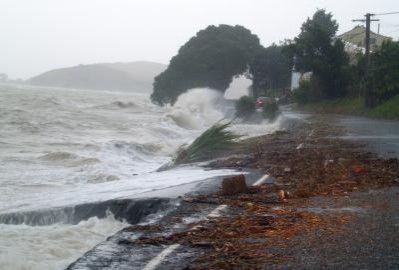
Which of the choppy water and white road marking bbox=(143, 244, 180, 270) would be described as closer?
white road marking bbox=(143, 244, 180, 270)

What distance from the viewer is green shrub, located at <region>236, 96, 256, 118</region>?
39237 mm

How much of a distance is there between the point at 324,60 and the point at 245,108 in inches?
430

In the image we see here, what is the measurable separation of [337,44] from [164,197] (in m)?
41.2

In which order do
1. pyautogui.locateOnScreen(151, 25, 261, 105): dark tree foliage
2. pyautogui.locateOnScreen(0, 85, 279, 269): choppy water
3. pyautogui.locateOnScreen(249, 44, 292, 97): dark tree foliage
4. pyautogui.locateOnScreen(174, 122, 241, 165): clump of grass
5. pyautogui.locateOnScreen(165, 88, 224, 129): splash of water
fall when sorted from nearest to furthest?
pyautogui.locateOnScreen(0, 85, 279, 269): choppy water < pyautogui.locateOnScreen(174, 122, 241, 165): clump of grass < pyautogui.locateOnScreen(165, 88, 224, 129): splash of water < pyautogui.locateOnScreen(151, 25, 261, 105): dark tree foliage < pyautogui.locateOnScreen(249, 44, 292, 97): dark tree foliage

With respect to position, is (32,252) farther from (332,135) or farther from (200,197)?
(332,135)

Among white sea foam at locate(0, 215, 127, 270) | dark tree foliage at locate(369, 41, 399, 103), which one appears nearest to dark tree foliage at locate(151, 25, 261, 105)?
dark tree foliage at locate(369, 41, 399, 103)

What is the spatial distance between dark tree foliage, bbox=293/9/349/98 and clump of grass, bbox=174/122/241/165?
3060 cm

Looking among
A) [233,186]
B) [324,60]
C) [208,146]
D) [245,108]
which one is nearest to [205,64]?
[324,60]

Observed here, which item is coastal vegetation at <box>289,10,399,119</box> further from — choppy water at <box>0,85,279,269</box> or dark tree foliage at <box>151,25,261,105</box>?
choppy water at <box>0,85,279,269</box>

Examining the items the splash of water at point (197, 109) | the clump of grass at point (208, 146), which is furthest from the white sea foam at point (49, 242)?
the splash of water at point (197, 109)

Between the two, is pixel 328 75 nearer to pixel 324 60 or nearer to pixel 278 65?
pixel 324 60

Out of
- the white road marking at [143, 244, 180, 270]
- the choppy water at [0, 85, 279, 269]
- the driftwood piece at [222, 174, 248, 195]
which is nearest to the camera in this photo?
the white road marking at [143, 244, 180, 270]

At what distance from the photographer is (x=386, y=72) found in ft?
115

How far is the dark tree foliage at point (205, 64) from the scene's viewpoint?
197 ft
